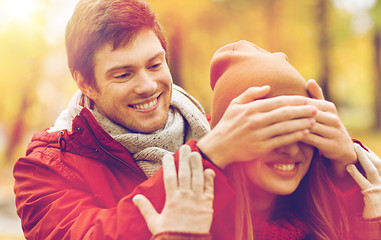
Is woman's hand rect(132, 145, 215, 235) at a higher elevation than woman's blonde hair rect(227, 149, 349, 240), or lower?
higher

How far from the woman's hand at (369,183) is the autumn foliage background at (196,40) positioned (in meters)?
9.29

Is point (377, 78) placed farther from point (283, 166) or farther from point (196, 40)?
point (283, 166)

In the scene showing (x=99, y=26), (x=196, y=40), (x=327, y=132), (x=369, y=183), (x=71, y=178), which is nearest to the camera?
(x=327, y=132)

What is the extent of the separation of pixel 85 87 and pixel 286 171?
1.46 meters

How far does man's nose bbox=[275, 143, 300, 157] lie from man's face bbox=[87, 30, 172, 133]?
0.97m

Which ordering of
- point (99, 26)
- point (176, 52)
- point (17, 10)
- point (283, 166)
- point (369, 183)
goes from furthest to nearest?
point (176, 52)
point (17, 10)
point (99, 26)
point (369, 183)
point (283, 166)

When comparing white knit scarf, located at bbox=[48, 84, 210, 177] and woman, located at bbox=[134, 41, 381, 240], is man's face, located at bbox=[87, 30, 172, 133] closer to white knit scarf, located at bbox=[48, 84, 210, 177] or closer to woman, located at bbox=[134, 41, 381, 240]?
white knit scarf, located at bbox=[48, 84, 210, 177]

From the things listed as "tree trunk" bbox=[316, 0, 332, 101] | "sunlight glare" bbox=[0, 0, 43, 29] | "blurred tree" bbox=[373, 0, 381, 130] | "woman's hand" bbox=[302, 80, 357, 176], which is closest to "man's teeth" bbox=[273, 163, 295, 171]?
"woman's hand" bbox=[302, 80, 357, 176]

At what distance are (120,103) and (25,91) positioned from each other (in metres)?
11.5

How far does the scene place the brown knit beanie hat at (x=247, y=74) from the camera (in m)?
1.93

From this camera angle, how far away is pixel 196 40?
39.7 ft

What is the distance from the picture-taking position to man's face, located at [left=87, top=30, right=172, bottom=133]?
2.52m

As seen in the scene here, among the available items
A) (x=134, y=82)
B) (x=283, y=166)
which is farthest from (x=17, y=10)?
(x=283, y=166)

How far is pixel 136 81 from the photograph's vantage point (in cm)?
258
